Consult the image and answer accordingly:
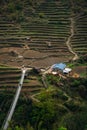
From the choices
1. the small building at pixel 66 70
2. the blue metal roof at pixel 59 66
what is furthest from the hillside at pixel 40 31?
the small building at pixel 66 70

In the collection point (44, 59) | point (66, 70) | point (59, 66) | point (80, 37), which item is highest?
point (80, 37)

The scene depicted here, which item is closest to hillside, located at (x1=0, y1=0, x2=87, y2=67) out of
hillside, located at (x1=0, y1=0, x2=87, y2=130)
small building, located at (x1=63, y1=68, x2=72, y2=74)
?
hillside, located at (x1=0, y1=0, x2=87, y2=130)

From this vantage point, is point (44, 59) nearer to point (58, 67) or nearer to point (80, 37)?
point (58, 67)

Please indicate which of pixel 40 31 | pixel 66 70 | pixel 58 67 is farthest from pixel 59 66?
pixel 40 31

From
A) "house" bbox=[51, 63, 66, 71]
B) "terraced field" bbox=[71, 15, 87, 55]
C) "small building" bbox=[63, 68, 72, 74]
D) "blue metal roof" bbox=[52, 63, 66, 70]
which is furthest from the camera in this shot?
"terraced field" bbox=[71, 15, 87, 55]

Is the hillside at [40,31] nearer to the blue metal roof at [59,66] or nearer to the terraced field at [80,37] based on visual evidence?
the terraced field at [80,37]

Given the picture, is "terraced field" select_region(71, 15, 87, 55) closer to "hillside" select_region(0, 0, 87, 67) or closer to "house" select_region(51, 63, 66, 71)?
"hillside" select_region(0, 0, 87, 67)

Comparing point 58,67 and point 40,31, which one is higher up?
point 40,31

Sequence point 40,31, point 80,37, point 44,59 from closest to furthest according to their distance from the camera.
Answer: point 44,59, point 80,37, point 40,31

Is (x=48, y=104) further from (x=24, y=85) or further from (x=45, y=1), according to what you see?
(x=45, y=1)

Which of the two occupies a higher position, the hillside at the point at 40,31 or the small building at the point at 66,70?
the hillside at the point at 40,31

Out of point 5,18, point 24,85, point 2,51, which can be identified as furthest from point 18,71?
point 5,18
